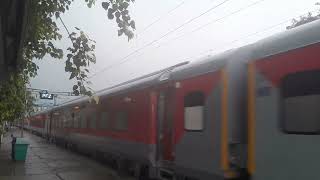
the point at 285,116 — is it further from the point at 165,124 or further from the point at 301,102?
the point at 165,124

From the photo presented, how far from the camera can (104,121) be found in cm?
1994

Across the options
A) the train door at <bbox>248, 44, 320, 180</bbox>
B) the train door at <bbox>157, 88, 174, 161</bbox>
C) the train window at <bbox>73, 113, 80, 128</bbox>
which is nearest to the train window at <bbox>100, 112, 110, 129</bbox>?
the train door at <bbox>157, 88, 174, 161</bbox>

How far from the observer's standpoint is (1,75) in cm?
1295

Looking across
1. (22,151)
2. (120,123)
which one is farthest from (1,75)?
(22,151)

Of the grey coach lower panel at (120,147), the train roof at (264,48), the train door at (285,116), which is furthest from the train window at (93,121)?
the train door at (285,116)

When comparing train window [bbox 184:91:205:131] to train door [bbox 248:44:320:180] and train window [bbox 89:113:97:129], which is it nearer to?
train door [bbox 248:44:320:180]

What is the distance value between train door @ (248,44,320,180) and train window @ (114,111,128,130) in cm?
929

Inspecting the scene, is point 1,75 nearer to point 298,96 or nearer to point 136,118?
point 136,118

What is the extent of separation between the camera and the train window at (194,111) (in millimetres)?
9570

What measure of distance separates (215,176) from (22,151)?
16.1m

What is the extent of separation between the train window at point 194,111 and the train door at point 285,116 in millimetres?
1882

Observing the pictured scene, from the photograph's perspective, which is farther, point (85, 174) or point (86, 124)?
point (86, 124)

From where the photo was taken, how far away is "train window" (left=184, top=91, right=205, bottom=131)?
9570 mm

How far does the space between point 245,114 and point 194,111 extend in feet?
5.17
